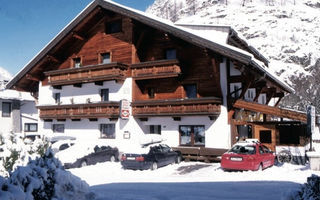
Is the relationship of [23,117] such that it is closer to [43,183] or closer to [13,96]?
[13,96]

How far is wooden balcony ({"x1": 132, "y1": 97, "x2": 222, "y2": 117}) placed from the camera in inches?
719

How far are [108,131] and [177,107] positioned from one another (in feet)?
22.1

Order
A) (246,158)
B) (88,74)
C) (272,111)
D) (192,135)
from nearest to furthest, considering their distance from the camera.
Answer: (246,158), (272,111), (192,135), (88,74)

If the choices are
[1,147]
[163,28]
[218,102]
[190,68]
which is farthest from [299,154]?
[1,147]

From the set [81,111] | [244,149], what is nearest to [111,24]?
[81,111]

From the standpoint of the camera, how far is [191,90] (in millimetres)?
20578

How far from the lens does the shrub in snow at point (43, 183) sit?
5.04 m

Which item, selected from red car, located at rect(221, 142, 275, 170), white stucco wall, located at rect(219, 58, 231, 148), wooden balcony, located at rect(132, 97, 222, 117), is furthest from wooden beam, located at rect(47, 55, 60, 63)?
red car, located at rect(221, 142, 275, 170)

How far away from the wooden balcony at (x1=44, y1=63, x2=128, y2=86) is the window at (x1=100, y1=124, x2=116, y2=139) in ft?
12.5

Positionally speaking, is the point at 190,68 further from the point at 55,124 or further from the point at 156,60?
the point at 55,124

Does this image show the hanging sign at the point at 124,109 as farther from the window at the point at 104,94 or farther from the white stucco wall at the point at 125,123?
the window at the point at 104,94

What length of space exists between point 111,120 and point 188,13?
133228 millimetres

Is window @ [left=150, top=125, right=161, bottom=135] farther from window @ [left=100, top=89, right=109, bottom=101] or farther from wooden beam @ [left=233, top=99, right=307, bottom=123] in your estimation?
wooden beam @ [left=233, top=99, right=307, bottom=123]

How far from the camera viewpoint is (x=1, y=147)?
579 inches
